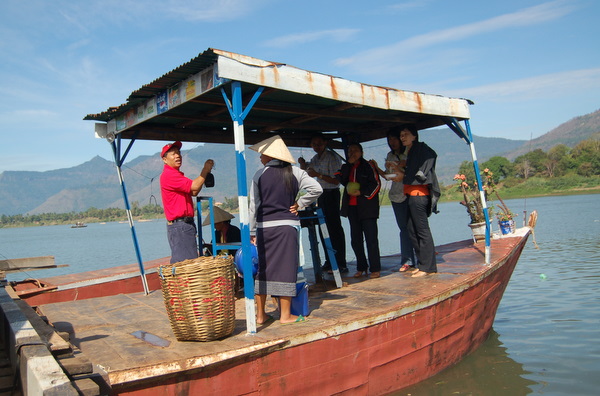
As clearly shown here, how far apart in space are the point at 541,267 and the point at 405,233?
7.65 m

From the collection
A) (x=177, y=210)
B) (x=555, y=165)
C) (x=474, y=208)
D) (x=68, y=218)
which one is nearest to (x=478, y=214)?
(x=474, y=208)

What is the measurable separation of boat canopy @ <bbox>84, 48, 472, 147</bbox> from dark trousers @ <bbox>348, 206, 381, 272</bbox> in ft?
4.51

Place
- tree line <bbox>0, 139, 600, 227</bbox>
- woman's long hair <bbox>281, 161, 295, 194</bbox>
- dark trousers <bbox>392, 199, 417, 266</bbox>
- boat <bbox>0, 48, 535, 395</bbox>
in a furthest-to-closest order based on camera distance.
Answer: tree line <bbox>0, 139, 600, 227</bbox> → dark trousers <bbox>392, 199, 417, 266</bbox> → woman's long hair <bbox>281, 161, 295, 194</bbox> → boat <bbox>0, 48, 535, 395</bbox>

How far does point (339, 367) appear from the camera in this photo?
427 cm

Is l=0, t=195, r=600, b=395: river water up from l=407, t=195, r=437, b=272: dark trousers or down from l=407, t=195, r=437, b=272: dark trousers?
down

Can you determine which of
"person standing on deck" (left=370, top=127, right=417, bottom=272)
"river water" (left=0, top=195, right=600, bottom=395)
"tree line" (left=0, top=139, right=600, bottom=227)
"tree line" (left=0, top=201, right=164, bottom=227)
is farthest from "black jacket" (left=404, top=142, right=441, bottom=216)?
"tree line" (left=0, top=201, right=164, bottom=227)

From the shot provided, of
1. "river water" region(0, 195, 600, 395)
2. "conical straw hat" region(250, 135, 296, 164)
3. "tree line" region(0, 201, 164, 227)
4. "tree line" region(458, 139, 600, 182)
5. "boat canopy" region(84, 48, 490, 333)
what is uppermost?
"tree line" region(458, 139, 600, 182)

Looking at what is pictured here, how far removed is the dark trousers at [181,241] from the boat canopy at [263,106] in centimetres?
122

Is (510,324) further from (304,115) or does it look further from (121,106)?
(121,106)

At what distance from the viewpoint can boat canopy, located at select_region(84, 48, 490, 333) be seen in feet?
13.7

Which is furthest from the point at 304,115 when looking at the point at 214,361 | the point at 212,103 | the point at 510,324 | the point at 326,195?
the point at 510,324

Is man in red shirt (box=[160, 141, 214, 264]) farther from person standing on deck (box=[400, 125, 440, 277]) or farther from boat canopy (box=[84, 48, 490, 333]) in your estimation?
person standing on deck (box=[400, 125, 440, 277])

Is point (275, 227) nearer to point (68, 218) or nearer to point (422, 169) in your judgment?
point (422, 169)

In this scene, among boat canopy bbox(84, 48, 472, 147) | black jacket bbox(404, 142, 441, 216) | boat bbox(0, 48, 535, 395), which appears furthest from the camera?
black jacket bbox(404, 142, 441, 216)
